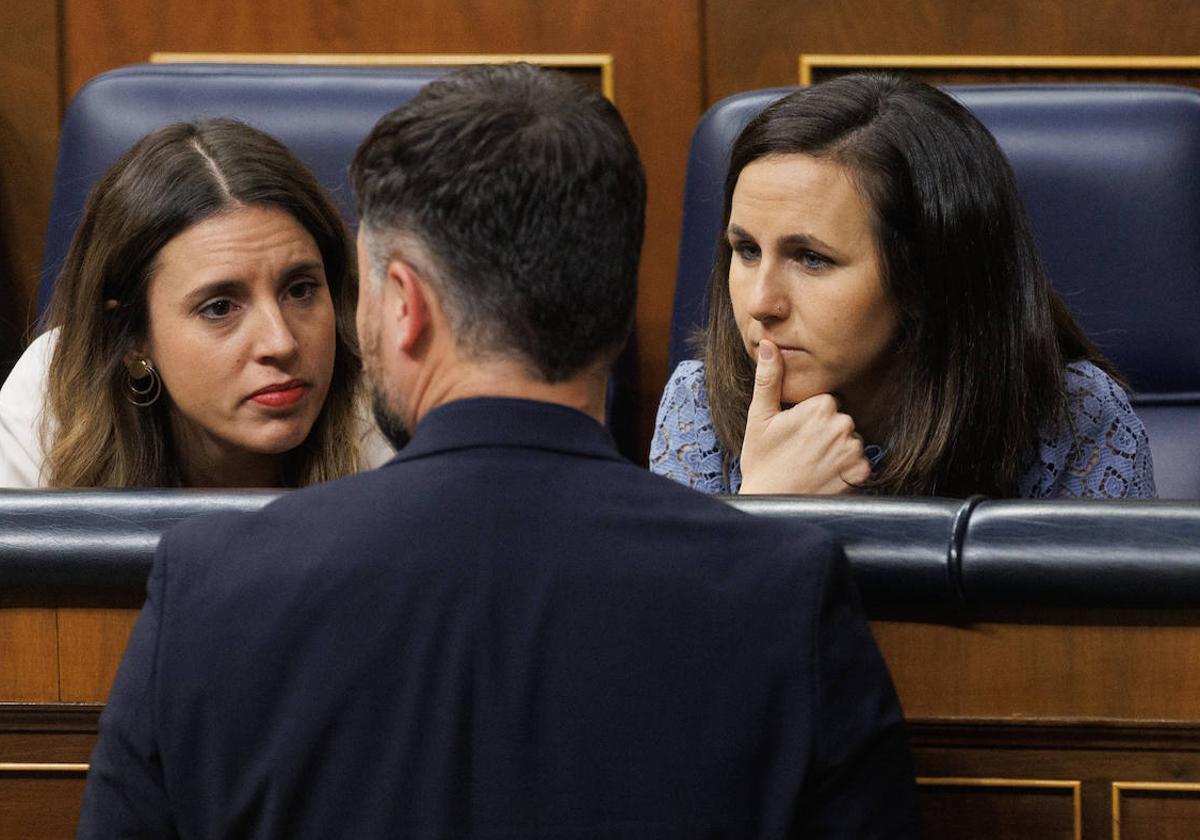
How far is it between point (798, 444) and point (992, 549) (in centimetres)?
56

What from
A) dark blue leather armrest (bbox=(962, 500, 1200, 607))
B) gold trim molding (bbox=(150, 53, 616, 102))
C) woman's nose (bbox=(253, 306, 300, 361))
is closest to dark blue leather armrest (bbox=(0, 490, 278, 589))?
dark blue leather armrest (bbox=(962, 500, 1200, 607))

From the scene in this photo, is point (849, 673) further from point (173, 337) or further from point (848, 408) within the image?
point (173, 337)

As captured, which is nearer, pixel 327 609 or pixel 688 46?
pixel 327 609

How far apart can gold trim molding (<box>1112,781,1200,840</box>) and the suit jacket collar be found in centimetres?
35

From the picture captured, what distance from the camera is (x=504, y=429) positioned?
702 mm

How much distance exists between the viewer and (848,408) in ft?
4.80

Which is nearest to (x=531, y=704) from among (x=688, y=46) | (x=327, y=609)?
(x=327, y=609)

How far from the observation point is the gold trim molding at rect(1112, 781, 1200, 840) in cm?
84

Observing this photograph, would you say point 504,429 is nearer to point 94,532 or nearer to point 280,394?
point 94,532

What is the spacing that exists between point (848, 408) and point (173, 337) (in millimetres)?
631

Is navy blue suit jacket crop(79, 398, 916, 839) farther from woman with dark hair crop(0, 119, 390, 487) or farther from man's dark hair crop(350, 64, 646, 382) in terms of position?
woman with dark hair crop(0, 119, 390, 487)

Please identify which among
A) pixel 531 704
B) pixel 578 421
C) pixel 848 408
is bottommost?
pixel 848 408

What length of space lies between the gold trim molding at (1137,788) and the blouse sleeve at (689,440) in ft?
2.23

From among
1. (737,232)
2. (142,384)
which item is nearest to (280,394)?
(142,384)
